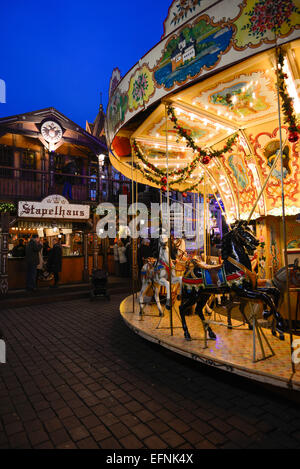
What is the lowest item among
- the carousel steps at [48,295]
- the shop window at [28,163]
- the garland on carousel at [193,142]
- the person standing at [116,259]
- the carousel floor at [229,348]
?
the carousel steps at [48,295]

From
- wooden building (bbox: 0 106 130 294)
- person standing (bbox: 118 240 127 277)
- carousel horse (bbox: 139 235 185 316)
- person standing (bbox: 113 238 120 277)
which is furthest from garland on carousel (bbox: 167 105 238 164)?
person standing (bbox: 113 238 120 277)

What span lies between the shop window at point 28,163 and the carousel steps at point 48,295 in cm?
721

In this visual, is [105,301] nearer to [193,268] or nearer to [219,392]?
[193,268]

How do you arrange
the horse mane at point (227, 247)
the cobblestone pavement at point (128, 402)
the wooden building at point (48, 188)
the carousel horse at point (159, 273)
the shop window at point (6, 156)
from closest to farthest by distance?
the cobblestone pavement at point (128, 402)
the horse mane at point (227, 247)
the carousel horse at point (159, 273)
the wooden building at point (48, 188)
the shop window at point (6, 156)

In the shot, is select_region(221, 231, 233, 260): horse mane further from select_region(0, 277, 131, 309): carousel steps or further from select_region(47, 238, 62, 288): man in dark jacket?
select_region(47, 238, 62, 288): man in dark jacket

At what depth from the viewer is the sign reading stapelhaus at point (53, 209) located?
37.5 ft

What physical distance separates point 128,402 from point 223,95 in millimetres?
5223

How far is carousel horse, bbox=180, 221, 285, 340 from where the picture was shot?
173 inches

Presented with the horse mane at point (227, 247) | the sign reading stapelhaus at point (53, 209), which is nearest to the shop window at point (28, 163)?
the sign reading stapelhaus at point (53, 209)

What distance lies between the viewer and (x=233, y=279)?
175 inches

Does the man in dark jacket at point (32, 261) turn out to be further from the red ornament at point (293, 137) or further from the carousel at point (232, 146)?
the red ornament at point (293, 137)

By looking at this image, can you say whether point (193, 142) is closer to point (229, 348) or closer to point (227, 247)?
point (227, 247)

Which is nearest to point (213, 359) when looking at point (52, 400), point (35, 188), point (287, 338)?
point (287, 338)

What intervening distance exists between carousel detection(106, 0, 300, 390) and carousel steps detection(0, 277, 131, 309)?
3676 millimetres
